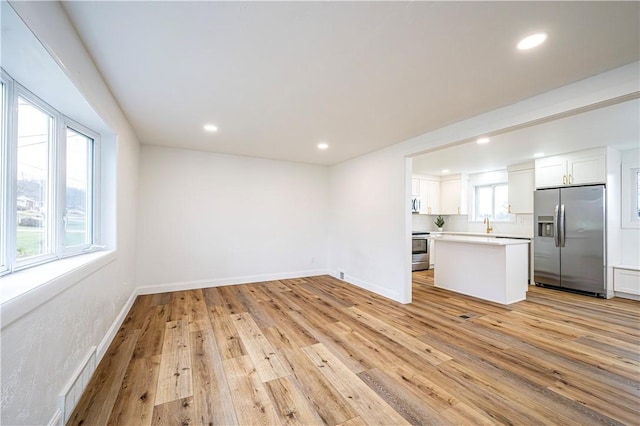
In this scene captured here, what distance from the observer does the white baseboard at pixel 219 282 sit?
4.32 metres

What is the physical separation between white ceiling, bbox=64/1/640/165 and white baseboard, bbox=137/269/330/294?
107 inches

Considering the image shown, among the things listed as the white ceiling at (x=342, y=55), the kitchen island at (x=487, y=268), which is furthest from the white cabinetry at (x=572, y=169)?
the white ceiling at (x=342, y=55)

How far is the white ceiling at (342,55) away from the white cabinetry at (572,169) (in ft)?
10.9

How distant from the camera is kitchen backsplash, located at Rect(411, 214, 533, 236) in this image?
5777mm

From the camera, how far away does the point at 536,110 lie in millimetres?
2469

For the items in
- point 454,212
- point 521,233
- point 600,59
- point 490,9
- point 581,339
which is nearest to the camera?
point 490,9

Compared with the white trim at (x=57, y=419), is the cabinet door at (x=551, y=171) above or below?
above

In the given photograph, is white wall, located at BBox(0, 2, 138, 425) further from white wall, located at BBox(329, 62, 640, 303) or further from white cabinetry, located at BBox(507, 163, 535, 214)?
white cabinetry, located at BBox(507, 163, 535, 214)

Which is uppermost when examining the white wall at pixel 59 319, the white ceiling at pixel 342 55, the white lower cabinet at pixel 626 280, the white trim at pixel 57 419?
the white ceiling at pixel 342 55

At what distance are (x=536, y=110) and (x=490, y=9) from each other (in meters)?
1.48

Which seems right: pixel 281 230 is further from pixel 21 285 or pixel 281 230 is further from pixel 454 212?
pixel 454 212

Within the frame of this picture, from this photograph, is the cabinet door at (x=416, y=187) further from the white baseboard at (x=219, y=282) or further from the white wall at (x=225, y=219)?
the white baseboard at (x=219, y=282)

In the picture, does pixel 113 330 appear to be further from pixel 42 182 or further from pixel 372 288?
pixel 372 288

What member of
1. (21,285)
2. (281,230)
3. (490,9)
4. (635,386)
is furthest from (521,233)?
(21,285)
